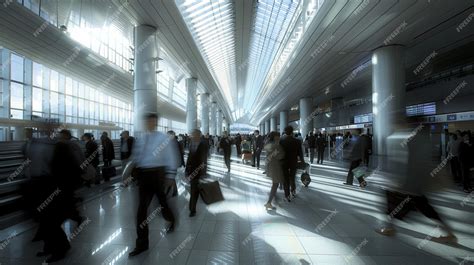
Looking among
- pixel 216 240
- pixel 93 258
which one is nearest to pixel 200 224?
pixel 216 240

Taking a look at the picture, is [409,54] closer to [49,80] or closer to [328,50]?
[328,50]

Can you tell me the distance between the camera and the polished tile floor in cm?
339

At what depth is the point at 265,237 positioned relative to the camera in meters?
4.07

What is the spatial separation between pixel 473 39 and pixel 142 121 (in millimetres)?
15514

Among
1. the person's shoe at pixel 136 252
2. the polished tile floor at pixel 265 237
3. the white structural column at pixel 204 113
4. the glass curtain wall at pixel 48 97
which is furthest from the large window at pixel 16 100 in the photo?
the person's shoe at pixel 136 252

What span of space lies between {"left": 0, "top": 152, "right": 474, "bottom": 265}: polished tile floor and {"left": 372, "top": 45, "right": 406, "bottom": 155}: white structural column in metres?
5.60

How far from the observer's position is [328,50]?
12.6 metres

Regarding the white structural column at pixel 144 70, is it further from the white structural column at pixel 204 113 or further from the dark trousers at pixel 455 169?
the white structural column at pixel 204 113

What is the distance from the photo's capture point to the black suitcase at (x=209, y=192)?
556cm

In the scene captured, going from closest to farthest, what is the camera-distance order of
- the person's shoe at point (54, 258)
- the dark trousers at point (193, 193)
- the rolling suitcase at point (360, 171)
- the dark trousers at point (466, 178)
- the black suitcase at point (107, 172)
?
1. the person's shoe at point (54, 258)
2. the dark trousers at point (193, 193)
3. the dark trousers at point (466, 178)
4. the rolling suitcase at point (360, 171)
5. the black suitcase at point (107, 172)

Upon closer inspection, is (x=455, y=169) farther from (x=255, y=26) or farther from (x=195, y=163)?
(x=255, y=26)

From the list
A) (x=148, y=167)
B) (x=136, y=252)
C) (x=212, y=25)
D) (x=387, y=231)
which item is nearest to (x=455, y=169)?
(x=387, y=231)

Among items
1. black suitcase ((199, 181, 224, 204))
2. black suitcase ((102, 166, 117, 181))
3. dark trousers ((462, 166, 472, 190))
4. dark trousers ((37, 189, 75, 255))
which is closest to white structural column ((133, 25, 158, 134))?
black suitcase ((102, 166, 117, 181))

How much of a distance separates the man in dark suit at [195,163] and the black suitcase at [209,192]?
1.07ft
